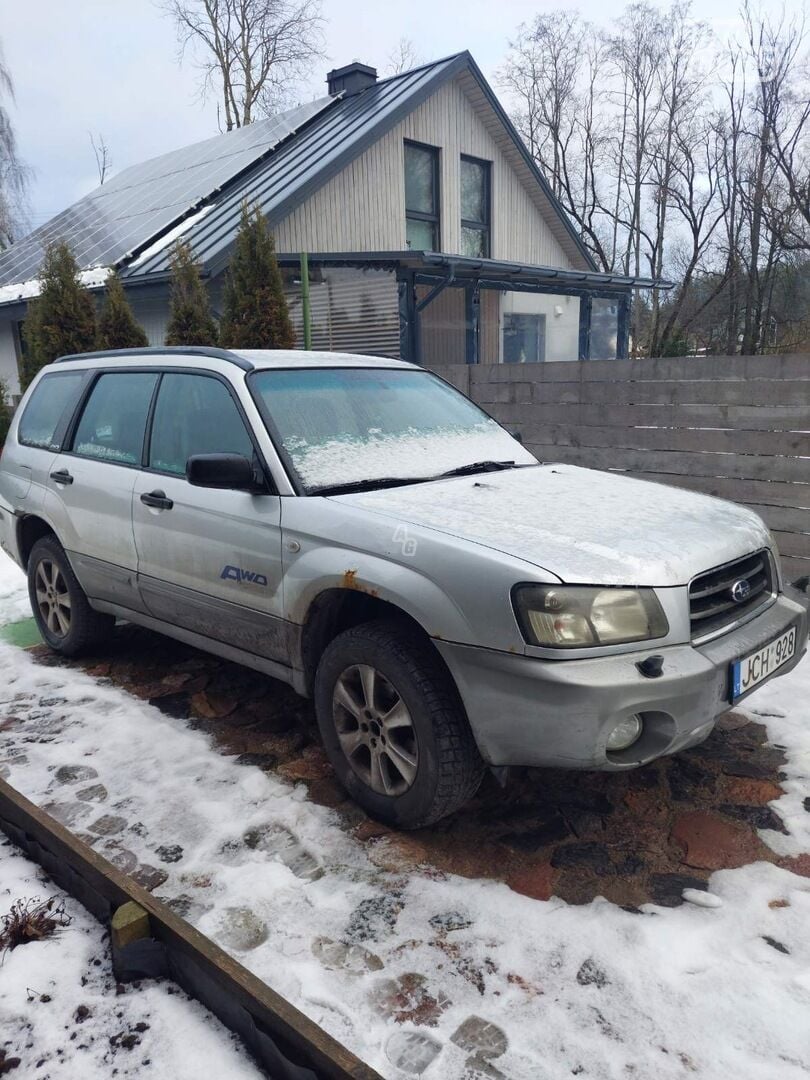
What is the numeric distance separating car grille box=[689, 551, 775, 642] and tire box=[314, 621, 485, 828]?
33.5 inches

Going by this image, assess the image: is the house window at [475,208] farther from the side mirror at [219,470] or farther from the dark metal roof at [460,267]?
the side mirror at [219,470]

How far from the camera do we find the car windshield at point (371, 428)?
10.9 feet

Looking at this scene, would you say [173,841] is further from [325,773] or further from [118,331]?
[118,331]

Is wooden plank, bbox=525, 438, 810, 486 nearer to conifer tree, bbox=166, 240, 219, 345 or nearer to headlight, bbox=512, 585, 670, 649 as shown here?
headlight, bbox=512, 585, 670, 649

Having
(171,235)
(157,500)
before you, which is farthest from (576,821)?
(171,235)

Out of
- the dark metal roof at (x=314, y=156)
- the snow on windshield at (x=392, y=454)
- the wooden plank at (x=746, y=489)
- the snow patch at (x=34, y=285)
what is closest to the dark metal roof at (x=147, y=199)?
the snow patch at (x=34, y=285)

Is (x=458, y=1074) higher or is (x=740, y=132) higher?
(x=740, y=132)

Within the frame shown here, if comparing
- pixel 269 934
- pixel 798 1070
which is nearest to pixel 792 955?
pixel 798 1070

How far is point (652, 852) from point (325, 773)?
52.7 inches

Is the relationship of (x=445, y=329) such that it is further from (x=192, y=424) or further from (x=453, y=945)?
(x=453, y=945)

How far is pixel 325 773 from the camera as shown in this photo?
Answer: 340 centimetres

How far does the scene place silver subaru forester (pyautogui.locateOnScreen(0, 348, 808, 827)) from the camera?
2.47 metres

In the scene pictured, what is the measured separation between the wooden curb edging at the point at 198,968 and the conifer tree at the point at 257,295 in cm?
755

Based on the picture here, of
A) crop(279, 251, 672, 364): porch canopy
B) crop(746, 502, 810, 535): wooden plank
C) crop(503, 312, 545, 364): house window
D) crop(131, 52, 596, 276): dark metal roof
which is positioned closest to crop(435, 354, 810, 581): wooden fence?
crop(746, 502, 810, 535): wooden plank
